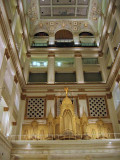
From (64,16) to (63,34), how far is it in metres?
2.46

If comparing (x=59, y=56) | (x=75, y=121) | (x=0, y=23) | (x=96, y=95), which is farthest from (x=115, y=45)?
(x=0, y=23)

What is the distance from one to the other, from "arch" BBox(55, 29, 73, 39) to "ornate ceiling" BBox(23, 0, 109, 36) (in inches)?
16.7

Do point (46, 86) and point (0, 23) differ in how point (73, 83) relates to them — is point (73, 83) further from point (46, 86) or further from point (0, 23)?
point (0, 23)

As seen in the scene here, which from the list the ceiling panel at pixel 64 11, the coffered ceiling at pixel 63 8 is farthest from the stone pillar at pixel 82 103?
the ceiling panel at pixel 64 11

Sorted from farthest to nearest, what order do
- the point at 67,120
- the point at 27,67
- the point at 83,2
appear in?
1. the point at 83,2
2. the point at 27,67
3. the point at 67,120

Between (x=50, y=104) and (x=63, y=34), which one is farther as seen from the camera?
(x=63, y=34)

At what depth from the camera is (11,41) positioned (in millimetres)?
12750

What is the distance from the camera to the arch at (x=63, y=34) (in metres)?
22.8

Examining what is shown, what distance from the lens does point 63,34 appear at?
23.0 m

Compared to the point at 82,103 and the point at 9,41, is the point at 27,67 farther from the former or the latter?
the point at 82,103

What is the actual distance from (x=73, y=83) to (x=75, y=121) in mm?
4753

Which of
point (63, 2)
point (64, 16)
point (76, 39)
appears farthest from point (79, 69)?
point (63, 2)

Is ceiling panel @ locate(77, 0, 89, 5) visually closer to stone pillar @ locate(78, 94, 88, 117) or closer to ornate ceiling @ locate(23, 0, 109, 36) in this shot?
ornate ceiling @ locate(23, 0, 109, 36)

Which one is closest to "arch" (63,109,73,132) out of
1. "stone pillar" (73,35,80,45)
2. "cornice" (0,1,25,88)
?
"cornice" (0,1,25,88)
